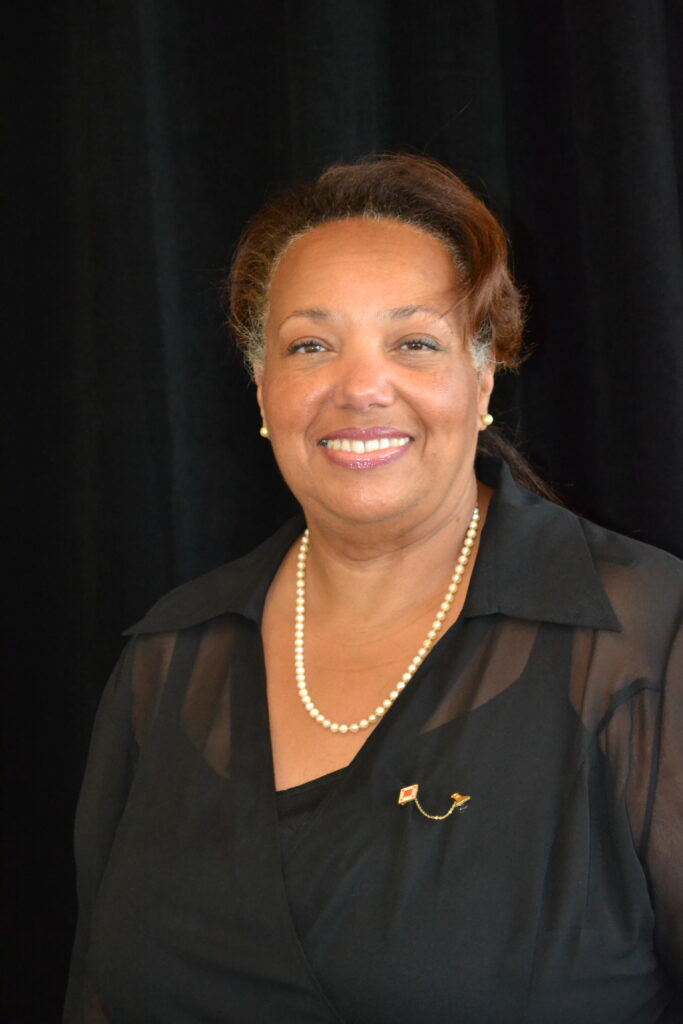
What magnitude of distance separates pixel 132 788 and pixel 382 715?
0.35 metres

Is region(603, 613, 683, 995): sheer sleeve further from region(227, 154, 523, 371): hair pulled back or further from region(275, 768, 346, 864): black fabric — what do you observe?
region(227, 154, 523, 371): hair pulled back

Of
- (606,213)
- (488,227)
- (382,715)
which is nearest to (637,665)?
(382,715)

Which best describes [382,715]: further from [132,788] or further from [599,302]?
[599,302]

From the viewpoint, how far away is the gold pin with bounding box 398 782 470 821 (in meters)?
1.24

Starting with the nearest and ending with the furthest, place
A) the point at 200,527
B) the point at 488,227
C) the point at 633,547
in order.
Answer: the point at 633,547
the point at 488,227
the point at 200,527

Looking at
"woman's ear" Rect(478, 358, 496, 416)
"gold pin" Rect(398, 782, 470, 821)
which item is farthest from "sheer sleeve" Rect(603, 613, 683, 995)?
"woman's ear" Rect(478, 358, 496, 416)

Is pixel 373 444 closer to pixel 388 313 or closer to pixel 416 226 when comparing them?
pixel 388 313

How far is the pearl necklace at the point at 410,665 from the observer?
4.63 feet


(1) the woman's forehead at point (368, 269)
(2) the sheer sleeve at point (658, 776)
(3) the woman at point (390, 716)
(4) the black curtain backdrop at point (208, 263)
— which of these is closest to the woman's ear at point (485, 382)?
(3) the woman at point (390, 716)

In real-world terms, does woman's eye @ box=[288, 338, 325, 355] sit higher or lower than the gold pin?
higher

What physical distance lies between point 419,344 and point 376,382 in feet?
0.27

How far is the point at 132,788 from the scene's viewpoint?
4.92ft

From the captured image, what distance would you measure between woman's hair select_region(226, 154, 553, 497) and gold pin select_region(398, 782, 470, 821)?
1.79ft

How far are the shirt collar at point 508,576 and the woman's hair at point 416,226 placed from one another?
0.63 feet
